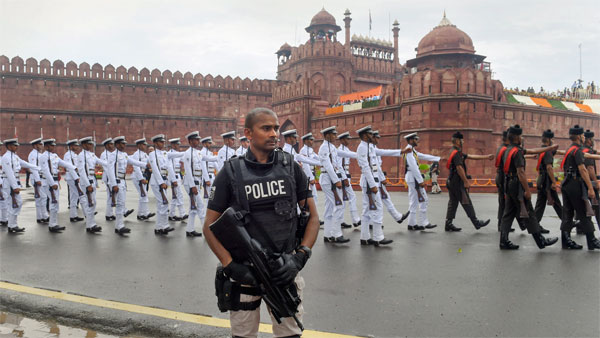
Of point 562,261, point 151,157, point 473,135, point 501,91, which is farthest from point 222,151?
point 501,91

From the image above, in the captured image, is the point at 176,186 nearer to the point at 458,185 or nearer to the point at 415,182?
the point at 415,182

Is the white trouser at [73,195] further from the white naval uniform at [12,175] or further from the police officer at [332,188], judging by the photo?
the police officer at [332,188]

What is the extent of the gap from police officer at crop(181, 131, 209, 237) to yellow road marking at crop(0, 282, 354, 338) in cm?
321

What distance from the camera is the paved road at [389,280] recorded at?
3.29 meters

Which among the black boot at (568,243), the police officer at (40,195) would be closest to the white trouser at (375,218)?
the black boot at (568,243)

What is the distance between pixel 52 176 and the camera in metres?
8.89

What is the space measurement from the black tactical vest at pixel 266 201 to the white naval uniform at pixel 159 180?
5822 millimetres

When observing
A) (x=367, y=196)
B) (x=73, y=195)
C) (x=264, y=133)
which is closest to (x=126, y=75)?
(x=73, y=195)

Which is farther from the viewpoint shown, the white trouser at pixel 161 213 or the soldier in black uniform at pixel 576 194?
the white trouser at pixel 161 213

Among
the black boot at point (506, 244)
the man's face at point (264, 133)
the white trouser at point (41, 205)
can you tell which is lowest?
the black boot at point (506, 244)

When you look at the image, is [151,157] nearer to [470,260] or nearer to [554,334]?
[470,260]

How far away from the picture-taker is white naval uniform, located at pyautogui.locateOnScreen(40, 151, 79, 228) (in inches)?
315

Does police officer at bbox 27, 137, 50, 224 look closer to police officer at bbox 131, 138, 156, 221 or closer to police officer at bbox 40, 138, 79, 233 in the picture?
police officer at bbox 40, 138, 79, 233

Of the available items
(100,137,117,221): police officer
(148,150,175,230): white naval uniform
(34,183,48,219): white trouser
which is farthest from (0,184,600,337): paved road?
(34,183,48,219): white trouser
